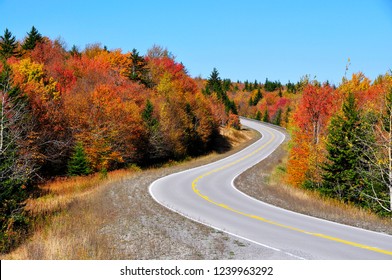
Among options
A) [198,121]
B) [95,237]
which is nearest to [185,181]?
[95,237]

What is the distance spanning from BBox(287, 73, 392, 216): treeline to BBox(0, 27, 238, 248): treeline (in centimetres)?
1855

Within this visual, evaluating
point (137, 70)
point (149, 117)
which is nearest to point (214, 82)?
point (137, 70)

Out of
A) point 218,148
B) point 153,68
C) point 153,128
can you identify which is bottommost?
point 218,148

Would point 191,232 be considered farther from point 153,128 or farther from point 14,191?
point 153,128

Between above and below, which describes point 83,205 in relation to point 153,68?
below

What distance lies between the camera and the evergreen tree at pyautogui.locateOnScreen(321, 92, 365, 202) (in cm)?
2561

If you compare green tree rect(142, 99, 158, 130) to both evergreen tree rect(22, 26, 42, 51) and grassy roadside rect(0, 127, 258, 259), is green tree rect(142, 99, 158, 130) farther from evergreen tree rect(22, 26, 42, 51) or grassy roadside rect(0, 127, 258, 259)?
evergreen tree rect(22, 26, 42, 51)

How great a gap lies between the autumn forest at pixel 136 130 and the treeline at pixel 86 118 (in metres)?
0.12

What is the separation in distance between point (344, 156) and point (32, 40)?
2313 inches

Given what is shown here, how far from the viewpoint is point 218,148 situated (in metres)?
63.6

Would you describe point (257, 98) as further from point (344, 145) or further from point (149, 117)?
point (344, 145)

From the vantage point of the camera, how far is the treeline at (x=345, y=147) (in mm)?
21141
